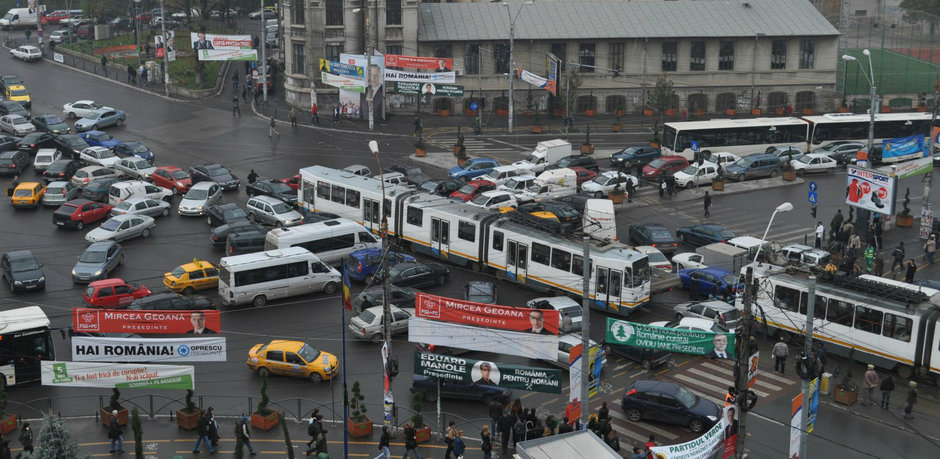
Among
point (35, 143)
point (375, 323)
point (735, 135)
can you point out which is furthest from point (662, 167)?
point (35, 143)

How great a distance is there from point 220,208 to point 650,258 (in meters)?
21.8

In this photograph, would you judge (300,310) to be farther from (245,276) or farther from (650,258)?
(650,258)

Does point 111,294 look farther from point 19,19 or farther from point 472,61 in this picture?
point 19,19

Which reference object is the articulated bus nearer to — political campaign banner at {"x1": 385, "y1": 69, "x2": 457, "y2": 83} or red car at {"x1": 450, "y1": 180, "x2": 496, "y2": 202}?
red car at {"x1": 450, "y1": 180, "x2": 496, "y2": 202}

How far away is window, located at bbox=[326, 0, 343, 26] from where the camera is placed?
83.6 metres

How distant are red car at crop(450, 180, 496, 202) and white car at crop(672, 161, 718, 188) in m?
12.2

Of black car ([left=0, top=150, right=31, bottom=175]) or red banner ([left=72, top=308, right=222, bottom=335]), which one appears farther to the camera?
black car ([left=0, top=150, right=31, bottom=175])

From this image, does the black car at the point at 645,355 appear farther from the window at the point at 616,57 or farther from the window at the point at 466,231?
the window at the point at 616,57

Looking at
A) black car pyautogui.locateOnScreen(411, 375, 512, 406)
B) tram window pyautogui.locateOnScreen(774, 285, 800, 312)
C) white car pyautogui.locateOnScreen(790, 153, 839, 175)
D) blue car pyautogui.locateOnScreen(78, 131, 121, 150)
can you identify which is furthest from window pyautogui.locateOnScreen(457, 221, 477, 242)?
blue car pyautogui.locateOnScreen(78, 131, 121, 150)

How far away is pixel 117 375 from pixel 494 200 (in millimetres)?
27438

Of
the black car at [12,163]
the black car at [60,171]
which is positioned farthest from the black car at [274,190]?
the black car at [12,163]

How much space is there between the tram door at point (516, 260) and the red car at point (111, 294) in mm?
15717

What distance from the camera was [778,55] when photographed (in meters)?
90.1

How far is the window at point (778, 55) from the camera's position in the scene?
89.8 m
